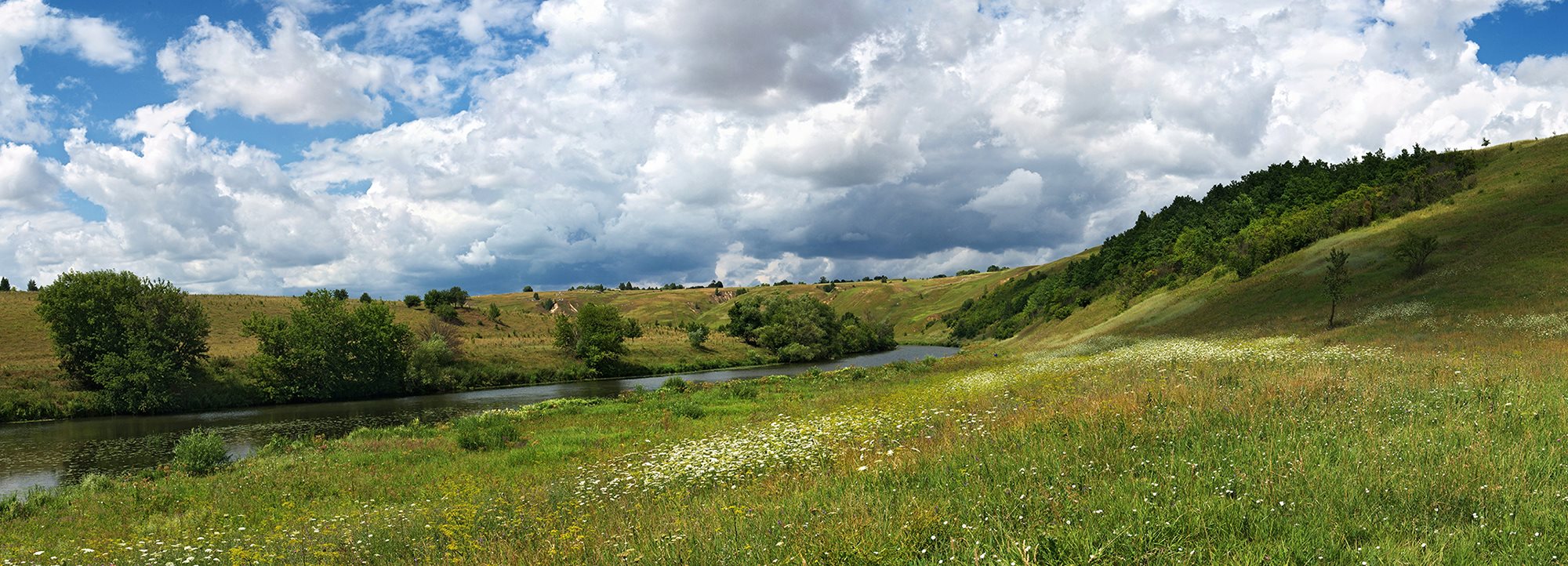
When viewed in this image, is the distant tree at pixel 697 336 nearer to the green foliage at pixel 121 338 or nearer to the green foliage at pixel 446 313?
the green foliage at pixel 446 313

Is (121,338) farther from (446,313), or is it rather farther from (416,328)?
(446,313)

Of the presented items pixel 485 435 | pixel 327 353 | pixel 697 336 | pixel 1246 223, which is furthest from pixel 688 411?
pixel 1246 223

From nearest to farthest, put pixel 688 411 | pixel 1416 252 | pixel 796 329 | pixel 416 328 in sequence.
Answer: pixel 688 411, pixel 1416 252, pixel 416 328, pixel 796 329

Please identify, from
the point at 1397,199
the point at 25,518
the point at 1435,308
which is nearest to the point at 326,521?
the point at 25,518

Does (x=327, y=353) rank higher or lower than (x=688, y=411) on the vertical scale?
higher

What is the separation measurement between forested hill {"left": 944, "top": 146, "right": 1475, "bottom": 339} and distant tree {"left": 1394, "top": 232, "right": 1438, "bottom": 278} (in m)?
18.6

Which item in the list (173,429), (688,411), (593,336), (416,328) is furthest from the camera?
(416,328)

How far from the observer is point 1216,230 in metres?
96.1

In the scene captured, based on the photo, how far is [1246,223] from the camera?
98.0 m

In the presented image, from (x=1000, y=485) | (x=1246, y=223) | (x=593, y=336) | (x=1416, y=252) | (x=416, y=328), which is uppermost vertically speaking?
(x=1246, y=223)

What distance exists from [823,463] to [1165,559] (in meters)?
6.66

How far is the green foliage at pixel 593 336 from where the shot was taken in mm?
84750

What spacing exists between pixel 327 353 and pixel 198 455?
44.3 m

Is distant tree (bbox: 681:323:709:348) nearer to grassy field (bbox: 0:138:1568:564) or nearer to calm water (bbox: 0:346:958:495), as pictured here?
calm water (bbox: 0:346:958:495)
